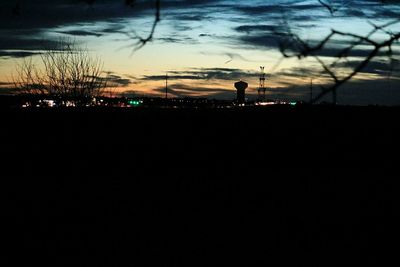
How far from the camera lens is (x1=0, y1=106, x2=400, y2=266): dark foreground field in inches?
234

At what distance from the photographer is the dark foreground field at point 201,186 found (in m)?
5.95

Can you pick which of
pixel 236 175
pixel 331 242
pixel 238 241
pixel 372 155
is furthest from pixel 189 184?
pixel 372 155

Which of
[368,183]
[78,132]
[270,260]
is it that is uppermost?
[78,132]

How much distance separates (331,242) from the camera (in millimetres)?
6164

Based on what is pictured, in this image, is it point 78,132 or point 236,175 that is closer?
point 236,175

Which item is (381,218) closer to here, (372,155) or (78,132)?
(372,155)

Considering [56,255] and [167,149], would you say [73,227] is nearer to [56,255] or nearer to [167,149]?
[56,255]

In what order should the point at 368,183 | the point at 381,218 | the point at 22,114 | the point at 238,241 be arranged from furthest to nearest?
the point at 22,114
the point at 368,183
the point at 381,218
the point at 238,241

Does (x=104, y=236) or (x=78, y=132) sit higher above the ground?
(x=78, y=132)

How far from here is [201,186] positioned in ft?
25.4

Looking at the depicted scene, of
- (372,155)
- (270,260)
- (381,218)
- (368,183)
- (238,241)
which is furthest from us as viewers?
(372,155)

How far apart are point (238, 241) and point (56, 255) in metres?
1.94

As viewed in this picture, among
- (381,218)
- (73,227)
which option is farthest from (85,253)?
(381,218)

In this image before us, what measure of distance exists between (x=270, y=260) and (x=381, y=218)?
1931 millimetres
